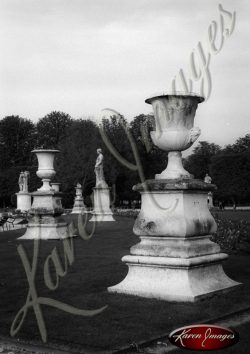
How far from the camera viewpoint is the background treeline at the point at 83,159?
203 feet

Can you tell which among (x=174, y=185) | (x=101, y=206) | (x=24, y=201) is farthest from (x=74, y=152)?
(x=174, y=185)

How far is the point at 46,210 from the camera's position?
1734cm

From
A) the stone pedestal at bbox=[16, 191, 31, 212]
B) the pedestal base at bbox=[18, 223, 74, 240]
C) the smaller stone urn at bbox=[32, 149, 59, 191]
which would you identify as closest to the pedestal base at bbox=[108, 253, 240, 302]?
the pedestal base at bbox=[18, 223, 74, 240]

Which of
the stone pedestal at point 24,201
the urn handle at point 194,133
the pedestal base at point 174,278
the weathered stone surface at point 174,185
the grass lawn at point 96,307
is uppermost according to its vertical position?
the urn handle at point 194,133

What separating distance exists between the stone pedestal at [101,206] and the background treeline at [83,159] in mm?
24470

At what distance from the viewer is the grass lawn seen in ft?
19.6

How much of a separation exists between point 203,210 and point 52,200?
32.3 feet

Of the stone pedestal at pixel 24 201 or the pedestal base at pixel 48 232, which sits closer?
the pedestal base at pixel 48 232

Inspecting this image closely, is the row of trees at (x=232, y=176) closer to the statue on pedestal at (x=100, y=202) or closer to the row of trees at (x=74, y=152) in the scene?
the row of trees at (x=74, y=152)

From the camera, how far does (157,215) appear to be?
8242mm

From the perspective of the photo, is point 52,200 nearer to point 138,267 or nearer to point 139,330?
point 138,267

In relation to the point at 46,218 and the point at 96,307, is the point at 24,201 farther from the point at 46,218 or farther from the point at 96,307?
the point at 96,307

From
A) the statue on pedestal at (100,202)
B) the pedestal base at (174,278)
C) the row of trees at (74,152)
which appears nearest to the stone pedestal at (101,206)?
the statue on pedestal at (100,202)

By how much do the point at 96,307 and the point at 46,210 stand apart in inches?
400
